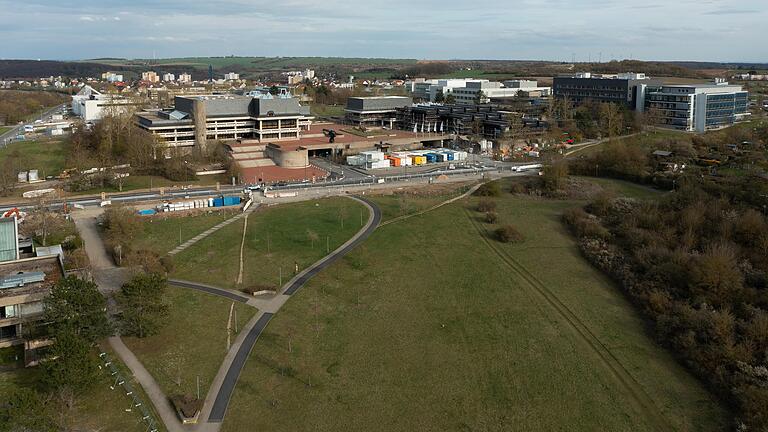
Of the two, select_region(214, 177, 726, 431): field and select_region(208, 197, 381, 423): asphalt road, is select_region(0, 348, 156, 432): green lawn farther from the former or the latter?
select_region(214, 177, 726, 431): field

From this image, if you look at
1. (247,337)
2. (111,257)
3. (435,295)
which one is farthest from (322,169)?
(247,337)

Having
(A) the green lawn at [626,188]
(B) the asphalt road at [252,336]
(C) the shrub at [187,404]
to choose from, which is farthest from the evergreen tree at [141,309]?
(A) the green lawn at [626,188]

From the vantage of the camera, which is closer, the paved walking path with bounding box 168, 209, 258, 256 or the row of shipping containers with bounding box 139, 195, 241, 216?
the paved walking path with bounding box 168, 209, 258, 256

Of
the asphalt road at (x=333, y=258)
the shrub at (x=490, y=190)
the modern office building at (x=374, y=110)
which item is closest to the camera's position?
the asphalt road at (x=333, y=258)

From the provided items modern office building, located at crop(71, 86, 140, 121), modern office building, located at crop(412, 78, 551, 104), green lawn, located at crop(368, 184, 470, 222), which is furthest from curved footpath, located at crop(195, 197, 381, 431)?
modern office building, located at crop(412, 78, 551, 104)

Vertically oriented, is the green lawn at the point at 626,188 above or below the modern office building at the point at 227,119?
below

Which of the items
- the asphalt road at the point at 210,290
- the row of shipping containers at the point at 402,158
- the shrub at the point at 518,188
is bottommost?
the asphalt road at the point at 210,290

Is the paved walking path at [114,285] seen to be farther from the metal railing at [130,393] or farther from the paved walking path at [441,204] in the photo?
the paved walking path at [441,204]
